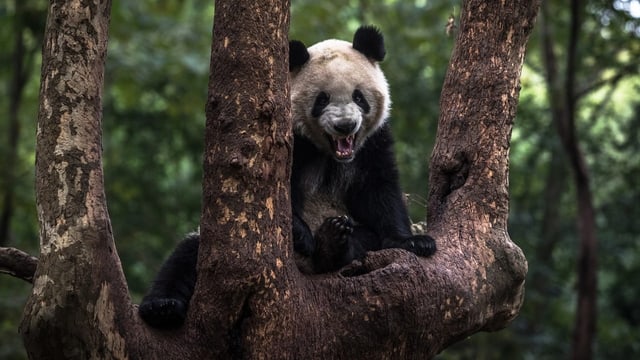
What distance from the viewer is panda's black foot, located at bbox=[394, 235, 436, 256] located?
4.25m

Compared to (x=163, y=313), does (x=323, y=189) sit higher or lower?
higher

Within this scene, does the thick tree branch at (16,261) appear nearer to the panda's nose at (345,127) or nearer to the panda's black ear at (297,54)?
the panda's nose at (345,127)

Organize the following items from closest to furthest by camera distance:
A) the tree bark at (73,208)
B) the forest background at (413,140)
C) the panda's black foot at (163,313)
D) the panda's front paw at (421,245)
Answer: the tree bark at (73,208) → the panda's black foot at (163,313) → the panda's front paw at (421,245) → the forest background at (413,140)

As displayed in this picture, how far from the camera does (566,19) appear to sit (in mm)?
12375

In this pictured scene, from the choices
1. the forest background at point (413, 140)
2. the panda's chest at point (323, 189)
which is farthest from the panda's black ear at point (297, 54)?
the forest background at point (413, 140)

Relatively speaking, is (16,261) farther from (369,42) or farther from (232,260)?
(369,42)

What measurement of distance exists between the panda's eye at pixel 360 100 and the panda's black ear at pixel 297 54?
390 millimetres

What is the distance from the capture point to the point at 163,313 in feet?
12.1

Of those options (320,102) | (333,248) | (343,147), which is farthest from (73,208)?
(320,102)

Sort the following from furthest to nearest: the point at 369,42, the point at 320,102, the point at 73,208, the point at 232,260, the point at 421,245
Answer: the point at 369,42 → the point at 320,102 → the point at 421,245 → the point at 232,260 → the point at 73,208

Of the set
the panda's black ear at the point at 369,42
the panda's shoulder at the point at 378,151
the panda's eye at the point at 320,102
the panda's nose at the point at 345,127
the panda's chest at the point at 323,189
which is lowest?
the panda's chest at the point at 323,189

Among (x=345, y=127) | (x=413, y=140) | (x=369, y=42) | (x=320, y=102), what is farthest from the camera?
(x=413, y=140)

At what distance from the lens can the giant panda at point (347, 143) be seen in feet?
17.0

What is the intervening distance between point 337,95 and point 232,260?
211cm
